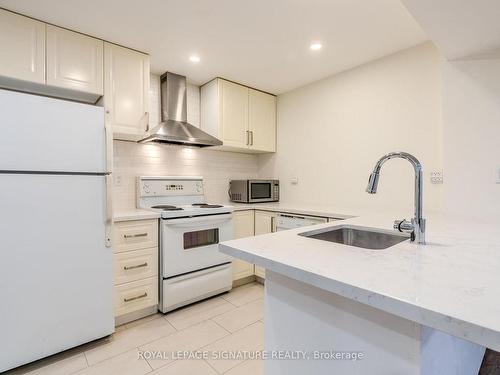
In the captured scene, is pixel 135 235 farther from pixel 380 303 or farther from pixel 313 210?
pixel 380 303

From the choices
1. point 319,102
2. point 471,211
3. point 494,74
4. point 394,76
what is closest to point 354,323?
point 471,211

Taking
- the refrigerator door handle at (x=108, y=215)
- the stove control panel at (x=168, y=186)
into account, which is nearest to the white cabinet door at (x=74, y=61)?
the refrigerator door handle at (x=108, y=215)

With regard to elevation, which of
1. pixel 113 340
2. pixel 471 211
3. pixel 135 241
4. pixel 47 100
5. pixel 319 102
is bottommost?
pixel 113 340

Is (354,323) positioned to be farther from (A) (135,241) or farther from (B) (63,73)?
(B) (63,73)

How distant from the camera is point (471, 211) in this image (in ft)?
6.28

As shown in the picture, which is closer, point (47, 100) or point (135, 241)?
point (47, 100)

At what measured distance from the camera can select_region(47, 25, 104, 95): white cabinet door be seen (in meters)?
1.91

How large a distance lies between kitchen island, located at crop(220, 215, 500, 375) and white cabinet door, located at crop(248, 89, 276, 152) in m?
2.32

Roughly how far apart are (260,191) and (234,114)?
0.97 m

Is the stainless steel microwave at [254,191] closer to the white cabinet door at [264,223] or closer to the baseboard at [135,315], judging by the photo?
the white cabinet door at [264,223]

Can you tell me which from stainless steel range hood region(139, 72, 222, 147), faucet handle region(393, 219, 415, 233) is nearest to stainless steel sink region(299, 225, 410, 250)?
faucet handle region(393, 219, 415, 233)

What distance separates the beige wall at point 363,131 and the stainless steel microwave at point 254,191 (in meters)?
0.19

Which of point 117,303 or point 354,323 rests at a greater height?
point 354,323

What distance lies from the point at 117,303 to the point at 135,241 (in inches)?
19.0
